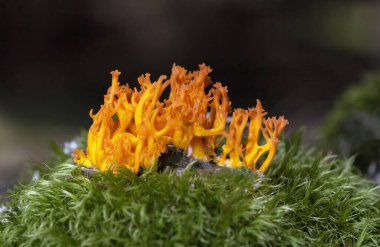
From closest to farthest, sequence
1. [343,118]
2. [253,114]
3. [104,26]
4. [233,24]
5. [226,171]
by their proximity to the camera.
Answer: [226,171], [253,114], [343,118], [104,26], [233,24]

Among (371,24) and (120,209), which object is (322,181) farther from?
(371,24)

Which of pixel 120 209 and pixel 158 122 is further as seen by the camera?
pixel 158 122

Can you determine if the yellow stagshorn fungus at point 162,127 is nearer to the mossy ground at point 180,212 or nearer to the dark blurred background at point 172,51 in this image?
the mossy ground at point 180,212

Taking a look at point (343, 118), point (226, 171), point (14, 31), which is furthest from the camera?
point (14, 31)

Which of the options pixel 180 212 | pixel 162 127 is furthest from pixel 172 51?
pixel 180 212

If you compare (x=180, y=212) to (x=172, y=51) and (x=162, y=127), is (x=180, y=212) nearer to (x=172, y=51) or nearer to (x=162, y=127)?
(x=162, y=127)

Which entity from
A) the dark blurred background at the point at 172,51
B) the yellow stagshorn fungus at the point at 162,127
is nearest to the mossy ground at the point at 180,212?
the yellow stagshorn fungus at the point at 162,127

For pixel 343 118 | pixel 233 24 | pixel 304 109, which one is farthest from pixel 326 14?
pixel 343 118

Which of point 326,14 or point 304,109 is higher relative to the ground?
point 326,14
